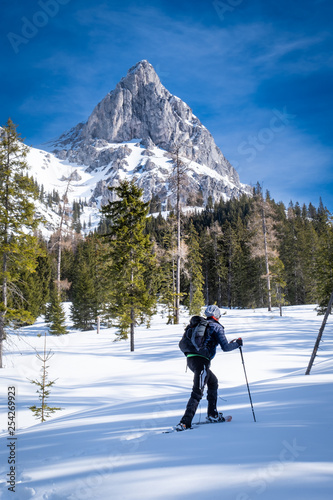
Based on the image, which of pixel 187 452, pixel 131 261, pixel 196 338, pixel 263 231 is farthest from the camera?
pixel 263 231

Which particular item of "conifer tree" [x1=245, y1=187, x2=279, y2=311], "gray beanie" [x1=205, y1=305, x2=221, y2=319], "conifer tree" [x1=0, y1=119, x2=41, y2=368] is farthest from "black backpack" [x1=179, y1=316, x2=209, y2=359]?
"conifer tree" [x1=245, y1=187, x2=279, y2=311]

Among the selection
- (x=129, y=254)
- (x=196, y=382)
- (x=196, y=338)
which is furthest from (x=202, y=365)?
(x=129, y=254)

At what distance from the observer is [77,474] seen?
3.02m

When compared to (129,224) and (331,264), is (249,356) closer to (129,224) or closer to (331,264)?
(129,224)

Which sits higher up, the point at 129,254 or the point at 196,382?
the point at 129,254

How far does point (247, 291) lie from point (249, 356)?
38.6 m

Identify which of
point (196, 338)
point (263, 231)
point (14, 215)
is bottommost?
point (196, 338)

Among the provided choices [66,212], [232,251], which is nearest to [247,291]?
[232,251]

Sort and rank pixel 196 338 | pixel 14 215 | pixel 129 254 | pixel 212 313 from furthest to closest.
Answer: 1. pixel 129 254
2. pixel 14 215
3. pixel 212 313
4. pixel 196 338

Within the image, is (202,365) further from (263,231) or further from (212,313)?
(263,231)

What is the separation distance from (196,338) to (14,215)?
13774 mm

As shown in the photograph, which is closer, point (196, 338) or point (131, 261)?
point (196, 338)

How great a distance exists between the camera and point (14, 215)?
48.8 ft

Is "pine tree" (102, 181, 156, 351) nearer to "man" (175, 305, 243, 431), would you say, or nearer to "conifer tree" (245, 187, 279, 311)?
"man" (175, 305, 243, 431)
